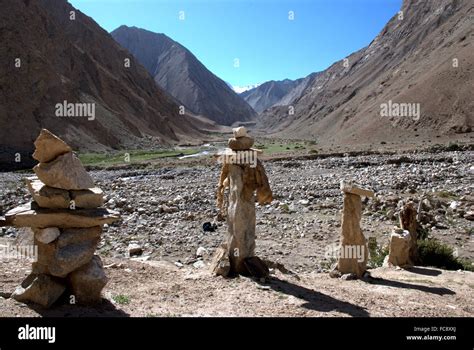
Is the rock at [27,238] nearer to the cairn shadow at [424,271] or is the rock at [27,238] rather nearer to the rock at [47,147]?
the rock at [47,147]

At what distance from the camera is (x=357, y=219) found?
1009 cm

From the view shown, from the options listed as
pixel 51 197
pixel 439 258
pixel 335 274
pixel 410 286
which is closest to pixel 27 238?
pixel 51 197

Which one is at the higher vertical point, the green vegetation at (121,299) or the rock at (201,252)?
the green vegetation at (121,299)

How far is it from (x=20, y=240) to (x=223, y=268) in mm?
3721

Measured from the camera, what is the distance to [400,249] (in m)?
10.9

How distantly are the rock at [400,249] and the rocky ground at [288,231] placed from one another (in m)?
0.71

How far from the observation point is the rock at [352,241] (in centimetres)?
994

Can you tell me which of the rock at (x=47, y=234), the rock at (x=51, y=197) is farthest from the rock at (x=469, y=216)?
the rock at (x=47, y=234)

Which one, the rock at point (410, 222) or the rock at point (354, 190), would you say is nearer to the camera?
the rock at point (354, 190)

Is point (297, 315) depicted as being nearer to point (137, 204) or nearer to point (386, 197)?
point (386, 197)

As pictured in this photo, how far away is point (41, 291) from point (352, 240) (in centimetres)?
628

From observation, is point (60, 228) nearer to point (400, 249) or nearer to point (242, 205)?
point (242, 205)

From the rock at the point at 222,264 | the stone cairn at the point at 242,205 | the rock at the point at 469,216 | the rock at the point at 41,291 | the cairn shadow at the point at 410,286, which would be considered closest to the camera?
the rock at the point at 41,291

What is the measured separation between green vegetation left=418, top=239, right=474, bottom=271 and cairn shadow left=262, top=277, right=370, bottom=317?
4.33 metres
